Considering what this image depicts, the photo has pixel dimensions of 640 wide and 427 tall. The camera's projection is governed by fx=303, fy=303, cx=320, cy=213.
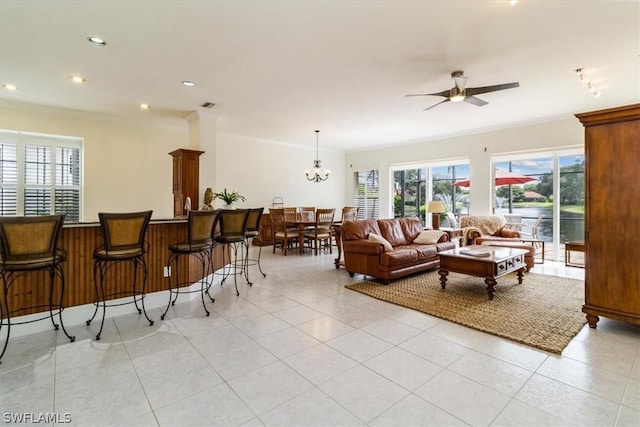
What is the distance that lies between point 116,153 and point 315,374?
19.9ft

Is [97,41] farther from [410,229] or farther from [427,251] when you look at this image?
[410,229]

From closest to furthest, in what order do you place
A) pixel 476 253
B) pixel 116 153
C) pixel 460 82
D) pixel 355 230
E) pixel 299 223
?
pixel 460 82
pixel 476 253
pixel 355 230
pixel 116 153
pixel 299 223

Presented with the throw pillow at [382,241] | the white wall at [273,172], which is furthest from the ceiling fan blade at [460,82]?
the white wall at [273,172]

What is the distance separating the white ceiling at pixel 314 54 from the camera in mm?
2650

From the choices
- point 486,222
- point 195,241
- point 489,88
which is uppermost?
point 489,88

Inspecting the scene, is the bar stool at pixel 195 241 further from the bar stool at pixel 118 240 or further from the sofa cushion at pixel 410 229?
the sofa cushion at pixel 410 229

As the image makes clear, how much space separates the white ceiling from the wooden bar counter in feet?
6.32

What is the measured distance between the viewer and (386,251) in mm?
4375

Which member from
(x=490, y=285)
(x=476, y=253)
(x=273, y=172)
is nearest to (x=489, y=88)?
(x=476, y=253)

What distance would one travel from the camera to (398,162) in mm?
8875

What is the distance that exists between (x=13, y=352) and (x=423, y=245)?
5080mm

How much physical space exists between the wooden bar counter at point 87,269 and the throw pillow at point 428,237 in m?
3.80

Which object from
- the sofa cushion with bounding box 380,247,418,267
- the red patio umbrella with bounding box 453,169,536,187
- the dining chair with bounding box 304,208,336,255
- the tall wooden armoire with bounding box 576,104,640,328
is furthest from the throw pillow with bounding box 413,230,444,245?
the red patio umbrella with bounding box 453,169,536,187

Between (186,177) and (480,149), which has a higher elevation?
(480,149)
